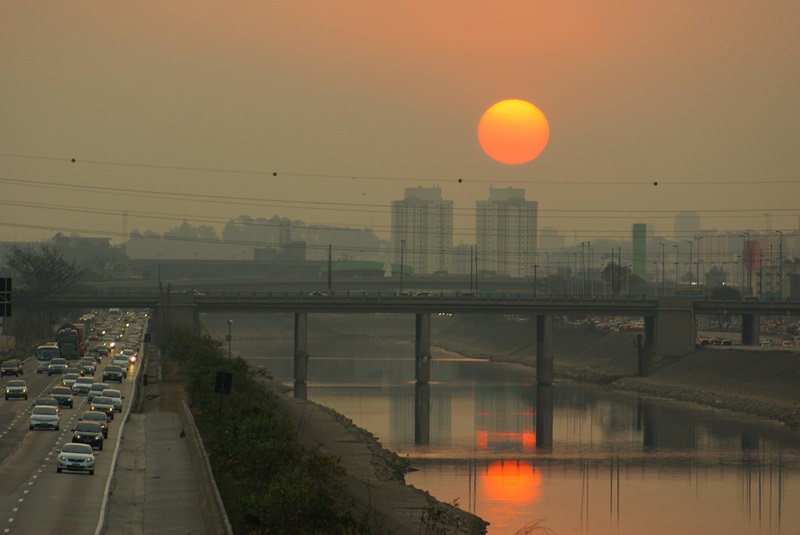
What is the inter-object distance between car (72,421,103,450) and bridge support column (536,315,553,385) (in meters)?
85.8

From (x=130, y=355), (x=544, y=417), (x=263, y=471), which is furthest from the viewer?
(x=130, y=355)

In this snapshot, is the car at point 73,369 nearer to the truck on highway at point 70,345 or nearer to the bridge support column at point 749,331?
the truck on highway at point 70,345

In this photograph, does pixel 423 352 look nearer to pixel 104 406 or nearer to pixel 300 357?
pixel 300 357

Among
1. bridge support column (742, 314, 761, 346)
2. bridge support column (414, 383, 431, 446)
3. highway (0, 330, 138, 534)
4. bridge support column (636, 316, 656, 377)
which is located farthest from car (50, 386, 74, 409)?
bridge support column (742, 314, 761, 346)

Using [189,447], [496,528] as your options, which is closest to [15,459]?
[189,447]

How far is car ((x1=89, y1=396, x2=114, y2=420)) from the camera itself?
218 feet

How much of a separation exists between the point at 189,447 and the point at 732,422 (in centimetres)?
5626

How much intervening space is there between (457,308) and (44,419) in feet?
248

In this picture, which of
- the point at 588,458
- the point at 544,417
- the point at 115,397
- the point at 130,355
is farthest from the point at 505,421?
the point at 130,355

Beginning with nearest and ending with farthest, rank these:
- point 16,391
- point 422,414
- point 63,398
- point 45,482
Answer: point 45,482 → point 63,398 → point 16,391 → point 422,414

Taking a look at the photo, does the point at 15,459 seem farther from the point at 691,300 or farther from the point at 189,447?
the point at 691,300

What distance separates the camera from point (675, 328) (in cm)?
13488

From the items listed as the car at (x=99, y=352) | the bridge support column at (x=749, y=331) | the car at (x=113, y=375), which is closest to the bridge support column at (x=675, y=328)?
the bridge support column at (x=749, y=331)

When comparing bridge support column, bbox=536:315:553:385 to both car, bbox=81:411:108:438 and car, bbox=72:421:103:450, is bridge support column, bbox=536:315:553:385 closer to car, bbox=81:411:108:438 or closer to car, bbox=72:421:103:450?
car, bbox=81:411:108:438
